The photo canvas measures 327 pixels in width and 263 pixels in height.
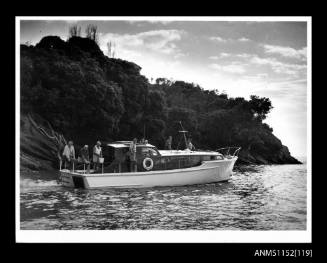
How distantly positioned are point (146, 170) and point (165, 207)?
3627mm

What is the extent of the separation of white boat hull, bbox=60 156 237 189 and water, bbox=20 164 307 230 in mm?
318

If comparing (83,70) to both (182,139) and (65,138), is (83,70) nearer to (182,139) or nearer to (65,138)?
(65,138)

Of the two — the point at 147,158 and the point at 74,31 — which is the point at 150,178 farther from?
the point at 74,31

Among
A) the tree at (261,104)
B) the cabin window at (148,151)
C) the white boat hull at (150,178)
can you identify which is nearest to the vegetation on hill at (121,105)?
the tree at (261,104)

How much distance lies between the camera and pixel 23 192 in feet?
48.5

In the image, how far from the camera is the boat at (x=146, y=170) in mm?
16250

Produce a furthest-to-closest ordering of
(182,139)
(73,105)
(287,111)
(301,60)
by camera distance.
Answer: (182,139) → (73,105) → (287,111) → (301,60)

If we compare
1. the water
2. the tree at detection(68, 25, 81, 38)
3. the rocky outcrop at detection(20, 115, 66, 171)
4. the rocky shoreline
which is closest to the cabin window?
the water

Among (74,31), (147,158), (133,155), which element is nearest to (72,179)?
(133,155)

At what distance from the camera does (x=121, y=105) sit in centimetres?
2480

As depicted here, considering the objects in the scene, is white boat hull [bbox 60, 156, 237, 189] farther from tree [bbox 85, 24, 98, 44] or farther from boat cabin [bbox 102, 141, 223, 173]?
tree [bbox 85, 24, 98, 44]

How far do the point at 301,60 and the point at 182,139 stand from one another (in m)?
15.5
